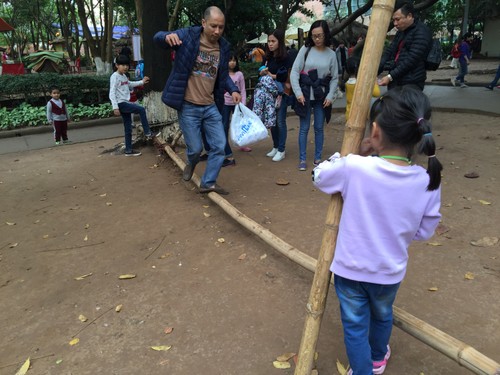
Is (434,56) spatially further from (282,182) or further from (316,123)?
(282,182)

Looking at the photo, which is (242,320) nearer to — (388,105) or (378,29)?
(388,105)

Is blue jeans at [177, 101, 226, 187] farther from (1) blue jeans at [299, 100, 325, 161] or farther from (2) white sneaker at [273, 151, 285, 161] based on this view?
(2) white sneaker at [273, 151, 285, 161]

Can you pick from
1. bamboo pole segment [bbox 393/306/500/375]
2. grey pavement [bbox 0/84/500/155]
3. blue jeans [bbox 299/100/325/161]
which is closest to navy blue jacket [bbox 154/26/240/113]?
blue jeans [bbox 299/100/325/161]

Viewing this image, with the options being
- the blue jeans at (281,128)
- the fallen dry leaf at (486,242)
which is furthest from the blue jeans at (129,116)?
the fallen dry leaf at (486,242)

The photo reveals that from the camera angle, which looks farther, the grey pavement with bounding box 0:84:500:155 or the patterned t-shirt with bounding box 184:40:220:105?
the grey pavement with bounding box 0:84:500:155

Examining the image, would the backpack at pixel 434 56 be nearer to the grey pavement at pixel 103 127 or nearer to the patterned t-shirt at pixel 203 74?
the patterned t-shirt at pixel 203 74

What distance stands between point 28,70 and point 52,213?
22.2 metres

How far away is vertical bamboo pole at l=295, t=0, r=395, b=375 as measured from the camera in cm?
192

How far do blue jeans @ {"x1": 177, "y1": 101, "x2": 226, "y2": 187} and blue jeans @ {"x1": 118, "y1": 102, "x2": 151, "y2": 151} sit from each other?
263 centimetres

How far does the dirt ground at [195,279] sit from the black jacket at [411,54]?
130cm

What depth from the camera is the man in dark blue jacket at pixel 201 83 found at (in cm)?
431

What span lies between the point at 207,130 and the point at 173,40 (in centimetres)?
104

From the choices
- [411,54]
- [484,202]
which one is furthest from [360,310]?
[411,54]

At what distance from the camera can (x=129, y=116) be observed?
7.16m
